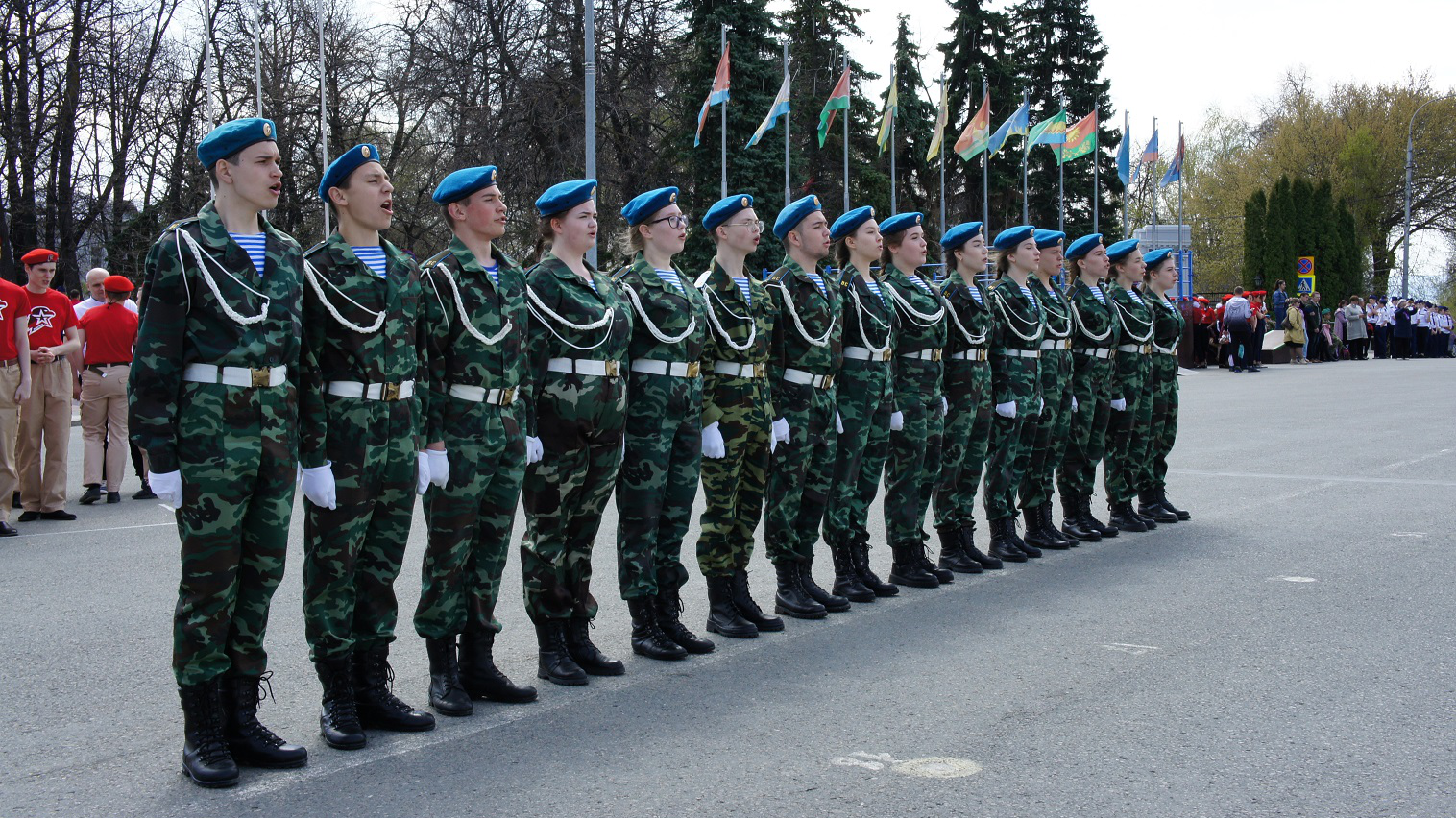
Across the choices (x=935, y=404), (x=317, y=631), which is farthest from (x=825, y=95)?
(x=317, y=631)

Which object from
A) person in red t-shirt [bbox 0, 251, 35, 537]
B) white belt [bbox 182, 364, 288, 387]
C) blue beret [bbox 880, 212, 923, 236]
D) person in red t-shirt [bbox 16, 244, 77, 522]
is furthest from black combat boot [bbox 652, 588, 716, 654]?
person in red t-shirt [bbox 16, 244, 77, 522]

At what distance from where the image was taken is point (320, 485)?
4355 millimetres

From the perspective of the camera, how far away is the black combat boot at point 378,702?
183 inches

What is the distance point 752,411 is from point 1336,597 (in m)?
3.15

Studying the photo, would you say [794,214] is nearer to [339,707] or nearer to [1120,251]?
[339,707]

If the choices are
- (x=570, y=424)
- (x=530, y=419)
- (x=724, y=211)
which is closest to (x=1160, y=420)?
(x=724, y=211)

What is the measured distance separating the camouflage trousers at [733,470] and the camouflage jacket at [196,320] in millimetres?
2284

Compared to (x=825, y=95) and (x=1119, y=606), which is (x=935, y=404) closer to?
(x=1119, y=606)

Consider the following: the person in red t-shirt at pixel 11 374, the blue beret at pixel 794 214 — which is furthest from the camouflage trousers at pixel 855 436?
the person in red t-shirt at pixel 11 374

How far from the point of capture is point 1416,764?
423 cm

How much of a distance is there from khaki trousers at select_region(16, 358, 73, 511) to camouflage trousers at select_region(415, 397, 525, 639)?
6400 mm

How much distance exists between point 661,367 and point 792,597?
1.52 m

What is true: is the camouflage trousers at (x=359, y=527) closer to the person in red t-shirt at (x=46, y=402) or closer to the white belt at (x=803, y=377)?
the white belt at (x=803, y=377)

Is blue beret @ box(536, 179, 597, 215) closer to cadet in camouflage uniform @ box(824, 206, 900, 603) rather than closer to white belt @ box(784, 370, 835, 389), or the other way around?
white belt @ box(784, 370, 835, 389)
